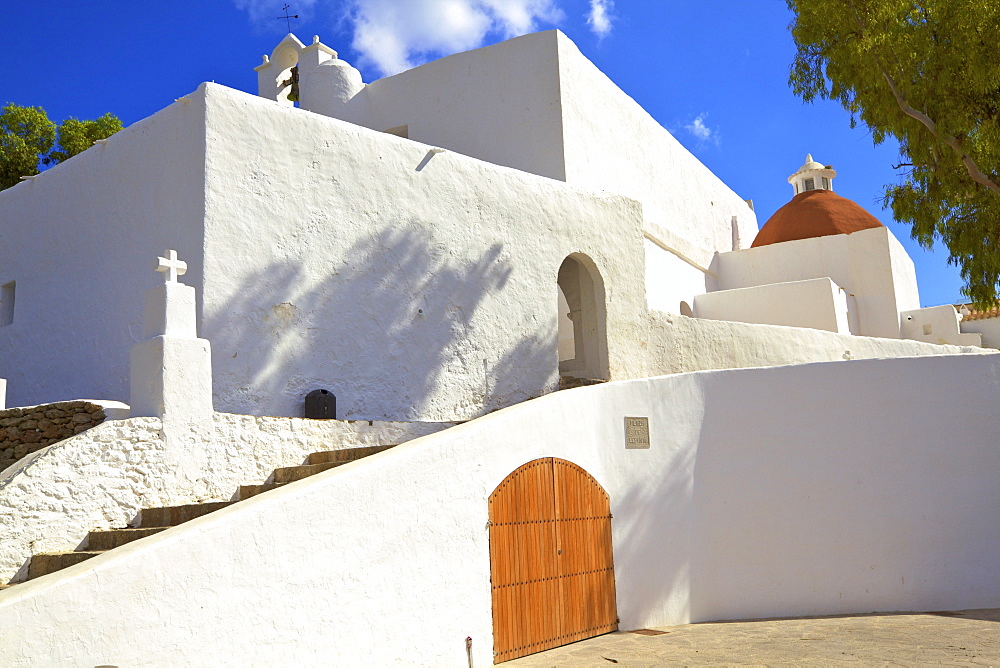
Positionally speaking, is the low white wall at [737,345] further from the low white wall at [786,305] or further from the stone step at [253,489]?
the stone step at [253,489]

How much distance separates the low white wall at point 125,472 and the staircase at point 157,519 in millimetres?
116

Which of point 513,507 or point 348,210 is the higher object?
point 348,210

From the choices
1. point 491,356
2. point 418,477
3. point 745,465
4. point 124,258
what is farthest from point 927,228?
point 124,258

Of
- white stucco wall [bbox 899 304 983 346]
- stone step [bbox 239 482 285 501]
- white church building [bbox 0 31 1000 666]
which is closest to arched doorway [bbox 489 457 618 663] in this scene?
white church building [bbox 0 31 1000 666]

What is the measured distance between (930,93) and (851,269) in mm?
9465

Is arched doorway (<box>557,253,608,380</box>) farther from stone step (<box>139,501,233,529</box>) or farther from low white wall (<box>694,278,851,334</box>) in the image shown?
stone step (<box>139,501,233,529</box>)

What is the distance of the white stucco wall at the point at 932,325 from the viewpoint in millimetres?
19641

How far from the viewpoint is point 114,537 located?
672 cm

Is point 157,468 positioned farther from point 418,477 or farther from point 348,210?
point 348,210

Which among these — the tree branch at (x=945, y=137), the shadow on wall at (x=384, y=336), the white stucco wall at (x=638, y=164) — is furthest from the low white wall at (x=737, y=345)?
the tree branch at (x=945, y=137)

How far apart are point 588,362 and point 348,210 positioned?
14.4 ft

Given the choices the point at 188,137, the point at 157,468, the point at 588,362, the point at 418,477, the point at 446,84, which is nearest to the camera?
the point at 418,477

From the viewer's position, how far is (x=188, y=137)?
9.44 metres

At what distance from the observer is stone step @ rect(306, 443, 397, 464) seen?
26.8ft
